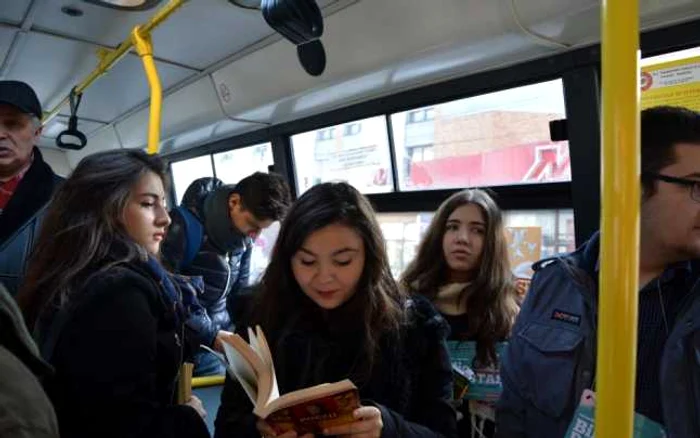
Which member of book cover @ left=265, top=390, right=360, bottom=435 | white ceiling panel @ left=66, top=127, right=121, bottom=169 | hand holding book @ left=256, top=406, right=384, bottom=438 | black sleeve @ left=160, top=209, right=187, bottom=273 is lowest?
hand holding book @ left=256, top=406, right=384, bottom=438

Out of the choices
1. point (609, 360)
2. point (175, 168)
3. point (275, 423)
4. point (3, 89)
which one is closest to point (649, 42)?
point (609, 360)

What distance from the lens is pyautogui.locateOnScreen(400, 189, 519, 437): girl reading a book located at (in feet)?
5.41

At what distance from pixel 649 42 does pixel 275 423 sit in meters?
1.83

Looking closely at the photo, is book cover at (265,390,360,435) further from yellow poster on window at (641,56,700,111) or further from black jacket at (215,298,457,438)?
yellow poster on window at (641,56,700,111)

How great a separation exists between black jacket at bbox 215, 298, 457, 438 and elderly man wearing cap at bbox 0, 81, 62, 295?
40.3 inches

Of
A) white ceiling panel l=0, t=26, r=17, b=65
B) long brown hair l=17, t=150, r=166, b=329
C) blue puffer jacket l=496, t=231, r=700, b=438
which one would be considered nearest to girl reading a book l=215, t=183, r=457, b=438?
blue puffer jacket l=496, t=231, r=700, b=438

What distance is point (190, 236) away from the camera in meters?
2.23

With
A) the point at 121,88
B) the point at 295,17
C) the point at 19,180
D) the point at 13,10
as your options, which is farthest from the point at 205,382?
the point at 121,88

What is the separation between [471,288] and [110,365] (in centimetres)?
128

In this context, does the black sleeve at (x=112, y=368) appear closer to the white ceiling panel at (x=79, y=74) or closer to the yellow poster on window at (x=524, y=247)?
the yellow poster on window at (x=524, y=247)

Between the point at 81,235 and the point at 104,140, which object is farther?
the point at 104,140

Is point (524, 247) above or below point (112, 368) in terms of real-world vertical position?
below

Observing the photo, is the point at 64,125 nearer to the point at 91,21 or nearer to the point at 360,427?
the point at 91,21

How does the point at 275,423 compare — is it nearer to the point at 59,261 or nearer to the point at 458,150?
the point at 59,261
